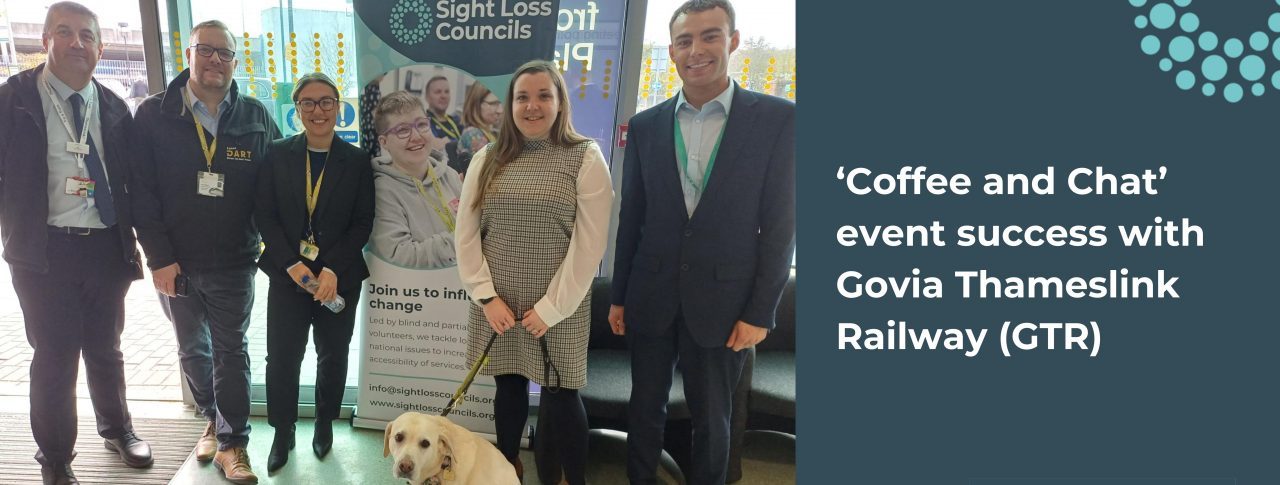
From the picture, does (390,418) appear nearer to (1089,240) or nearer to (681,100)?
(681,100)

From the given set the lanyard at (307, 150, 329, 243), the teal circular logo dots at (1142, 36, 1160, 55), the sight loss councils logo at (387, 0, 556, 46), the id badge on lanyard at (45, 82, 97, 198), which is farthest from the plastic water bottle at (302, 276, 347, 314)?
the teal circular logo dots at (1142, 36, 1160, 55)

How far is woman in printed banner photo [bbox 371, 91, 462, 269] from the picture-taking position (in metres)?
2.55

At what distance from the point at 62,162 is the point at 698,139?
6.82 feet

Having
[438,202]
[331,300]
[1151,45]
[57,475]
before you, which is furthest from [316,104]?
[1151,45]

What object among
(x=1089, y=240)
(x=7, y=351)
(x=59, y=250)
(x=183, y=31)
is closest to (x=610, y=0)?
(x=183, y=31)

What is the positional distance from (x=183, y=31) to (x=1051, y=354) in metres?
3.25

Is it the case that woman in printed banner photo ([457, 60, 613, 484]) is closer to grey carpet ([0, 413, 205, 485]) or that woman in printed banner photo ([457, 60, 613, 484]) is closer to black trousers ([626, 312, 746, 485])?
black trousers ([626, 312, 746, 485])

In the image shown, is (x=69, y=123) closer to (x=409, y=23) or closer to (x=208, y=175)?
(x=208, y=175)

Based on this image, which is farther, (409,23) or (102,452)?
(102,452)

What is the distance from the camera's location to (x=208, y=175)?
2.27m

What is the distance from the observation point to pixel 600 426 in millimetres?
2541

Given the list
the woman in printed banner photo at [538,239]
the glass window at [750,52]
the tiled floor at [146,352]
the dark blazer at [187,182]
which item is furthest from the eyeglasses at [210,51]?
the glass window at [750,52]

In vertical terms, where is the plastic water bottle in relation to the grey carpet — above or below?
above

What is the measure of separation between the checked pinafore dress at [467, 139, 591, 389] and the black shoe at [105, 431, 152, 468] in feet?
4.85
